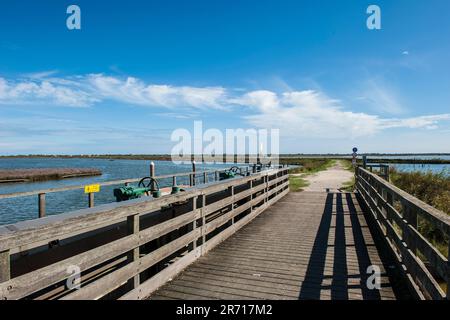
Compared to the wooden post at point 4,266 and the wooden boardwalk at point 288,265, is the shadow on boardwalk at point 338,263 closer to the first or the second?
the wooden boardwalk at point 288,265

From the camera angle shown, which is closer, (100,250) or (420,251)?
(100,250)

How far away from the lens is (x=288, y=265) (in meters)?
5.40

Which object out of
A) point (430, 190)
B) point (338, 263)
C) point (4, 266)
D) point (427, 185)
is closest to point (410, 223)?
point (338, 263)

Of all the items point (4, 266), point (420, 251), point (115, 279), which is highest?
point (4, 266)

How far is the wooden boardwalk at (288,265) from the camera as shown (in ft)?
14.2

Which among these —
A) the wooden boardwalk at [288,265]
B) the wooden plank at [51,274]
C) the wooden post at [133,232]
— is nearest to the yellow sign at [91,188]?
the wooden boardwalk at [288,265]

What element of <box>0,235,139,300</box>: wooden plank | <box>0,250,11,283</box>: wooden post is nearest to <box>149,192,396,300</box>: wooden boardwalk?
<box>0,235,139,300</box>: wooden plank

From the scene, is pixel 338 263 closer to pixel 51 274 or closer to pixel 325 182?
pixel 51 274

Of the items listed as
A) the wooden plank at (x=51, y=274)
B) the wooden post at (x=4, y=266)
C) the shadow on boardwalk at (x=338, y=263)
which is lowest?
the shadow on boardwalk at (x=338, y=263)

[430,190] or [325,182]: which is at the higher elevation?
[430,190]

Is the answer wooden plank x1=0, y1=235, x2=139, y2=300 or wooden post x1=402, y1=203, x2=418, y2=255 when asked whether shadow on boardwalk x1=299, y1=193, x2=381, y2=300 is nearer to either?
wooden post x1=402, y1=203, x2=418, y2=255

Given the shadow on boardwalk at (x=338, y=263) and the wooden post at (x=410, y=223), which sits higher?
the wooden post at (x=410, y=223)
